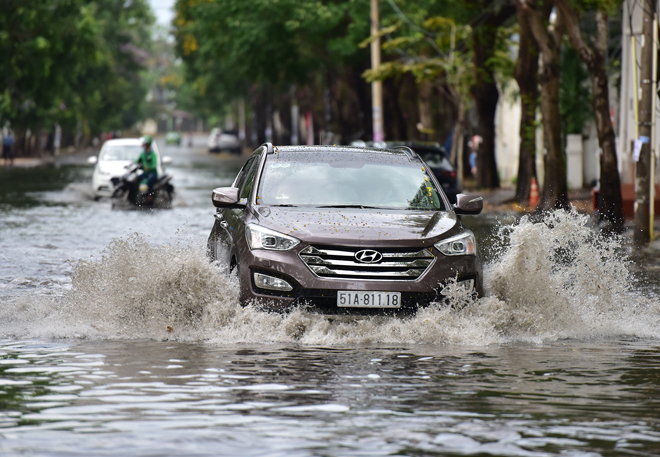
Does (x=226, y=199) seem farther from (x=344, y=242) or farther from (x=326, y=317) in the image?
(x=326, y=317)

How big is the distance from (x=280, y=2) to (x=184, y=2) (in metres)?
13.4

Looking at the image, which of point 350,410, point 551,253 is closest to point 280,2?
point 551,253

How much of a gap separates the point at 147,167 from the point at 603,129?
9959 millimetres

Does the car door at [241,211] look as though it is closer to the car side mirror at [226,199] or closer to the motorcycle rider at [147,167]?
the car side mirror at [226,199]

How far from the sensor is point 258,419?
586cm

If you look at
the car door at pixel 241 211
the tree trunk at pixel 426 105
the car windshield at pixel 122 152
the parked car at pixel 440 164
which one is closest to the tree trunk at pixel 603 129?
the parked car at pixel 440 164

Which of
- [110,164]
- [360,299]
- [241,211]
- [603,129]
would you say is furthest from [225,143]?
[360,299]

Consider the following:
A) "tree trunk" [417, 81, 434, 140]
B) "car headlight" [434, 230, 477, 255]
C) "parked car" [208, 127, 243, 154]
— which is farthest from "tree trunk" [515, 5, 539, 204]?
"parked car" [208, 127, 243, 154]

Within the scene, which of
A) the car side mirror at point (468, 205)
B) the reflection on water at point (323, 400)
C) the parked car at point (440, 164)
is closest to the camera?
the reflection on water at point (323, 400)

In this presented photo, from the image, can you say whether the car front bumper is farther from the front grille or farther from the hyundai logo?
the hyundai logo

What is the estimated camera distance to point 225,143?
3292 inches

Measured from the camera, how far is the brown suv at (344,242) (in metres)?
8.54

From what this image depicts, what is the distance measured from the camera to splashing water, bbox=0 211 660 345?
8602 mm

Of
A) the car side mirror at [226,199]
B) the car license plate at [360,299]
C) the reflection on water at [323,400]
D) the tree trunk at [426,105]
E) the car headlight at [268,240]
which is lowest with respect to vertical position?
the reflection on water at [323,400]
